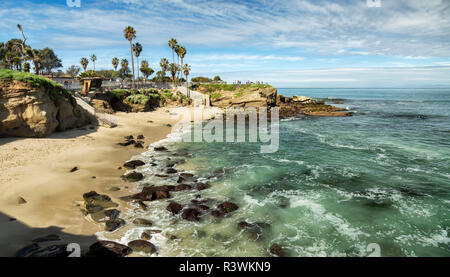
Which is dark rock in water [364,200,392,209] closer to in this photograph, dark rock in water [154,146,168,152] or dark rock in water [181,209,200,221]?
dark rock in water [181,209,200,221]

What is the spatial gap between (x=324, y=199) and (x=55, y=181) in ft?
58.1

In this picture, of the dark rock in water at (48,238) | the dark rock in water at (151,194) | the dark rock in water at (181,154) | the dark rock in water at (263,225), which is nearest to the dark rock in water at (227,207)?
the dark rock in water at (263,225)

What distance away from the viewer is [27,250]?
9.03 metres

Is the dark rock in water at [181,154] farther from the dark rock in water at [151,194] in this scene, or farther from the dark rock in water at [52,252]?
the dark rock in water at [52,252]

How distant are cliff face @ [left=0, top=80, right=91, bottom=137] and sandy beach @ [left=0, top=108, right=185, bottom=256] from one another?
1049mm

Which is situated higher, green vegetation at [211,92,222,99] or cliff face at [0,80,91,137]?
green vegetation at [211,92,222,99]

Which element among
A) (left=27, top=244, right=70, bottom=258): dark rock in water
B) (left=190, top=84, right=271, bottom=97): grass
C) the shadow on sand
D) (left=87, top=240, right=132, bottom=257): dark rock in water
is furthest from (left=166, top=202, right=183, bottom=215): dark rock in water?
(left=190, top=84, right=271, bottom=97): grass

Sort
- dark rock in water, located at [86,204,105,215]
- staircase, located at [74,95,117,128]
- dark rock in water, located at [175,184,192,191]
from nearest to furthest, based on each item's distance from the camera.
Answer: dark rock in water, located at [86,204,105,215]
dark rock in water, located at [175,184,192,191]
staircase, located at [74,95,117,128]

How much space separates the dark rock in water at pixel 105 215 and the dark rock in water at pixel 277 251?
325 inches

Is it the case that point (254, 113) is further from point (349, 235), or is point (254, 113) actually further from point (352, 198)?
point (349, 235)

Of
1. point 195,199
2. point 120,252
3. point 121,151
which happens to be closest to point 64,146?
point 121,151

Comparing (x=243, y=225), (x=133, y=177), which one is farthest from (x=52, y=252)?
(x=133, y=177)

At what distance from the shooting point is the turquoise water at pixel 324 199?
432 inches

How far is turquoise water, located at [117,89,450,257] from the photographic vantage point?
10961mm
